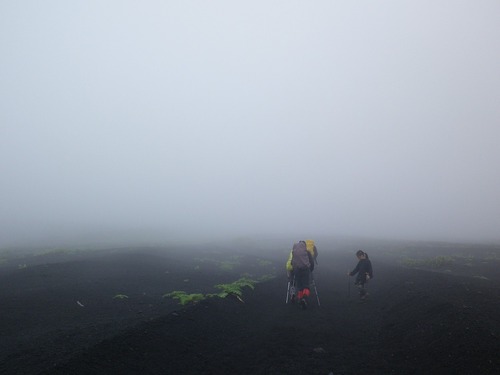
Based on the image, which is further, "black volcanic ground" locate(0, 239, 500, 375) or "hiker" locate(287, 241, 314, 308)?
"hiker" locate(287, 241, 314, 308)

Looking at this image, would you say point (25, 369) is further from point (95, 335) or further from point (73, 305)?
point (73, 305)

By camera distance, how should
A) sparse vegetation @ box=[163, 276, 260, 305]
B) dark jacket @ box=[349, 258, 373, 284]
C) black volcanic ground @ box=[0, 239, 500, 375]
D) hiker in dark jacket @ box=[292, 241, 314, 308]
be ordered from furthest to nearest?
1. dark jacket @ box=[349, 258, 373, 284]
2. hiker in dark jacket @ box=[292, 241, 314, 308]
3. sparse vegetation @ box=[163, 276, 260, 305]
4. black volcanic ground @ box=[0, 239, 500, 375]

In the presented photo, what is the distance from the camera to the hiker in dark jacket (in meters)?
13.7

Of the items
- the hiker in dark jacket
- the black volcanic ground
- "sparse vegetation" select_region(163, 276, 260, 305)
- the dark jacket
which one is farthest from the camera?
Answer: the dark jacket

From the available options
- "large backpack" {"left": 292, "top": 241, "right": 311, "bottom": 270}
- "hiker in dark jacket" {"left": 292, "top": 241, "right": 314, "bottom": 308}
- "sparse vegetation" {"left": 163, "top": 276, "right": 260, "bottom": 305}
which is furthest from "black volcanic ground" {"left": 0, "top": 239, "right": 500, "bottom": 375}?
"large backpack" {"left": 292, "top": 241, "right": 311, "bottom": 270}

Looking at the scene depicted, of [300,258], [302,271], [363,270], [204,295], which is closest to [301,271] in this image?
[302,271]

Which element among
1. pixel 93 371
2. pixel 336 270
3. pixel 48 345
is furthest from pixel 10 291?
pixel 336 270

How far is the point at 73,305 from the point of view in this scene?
13.1m

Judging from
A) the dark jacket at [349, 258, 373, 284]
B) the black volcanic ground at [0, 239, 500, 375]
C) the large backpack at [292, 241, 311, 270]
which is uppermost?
the large backpack at [292, 241, 311, 270]

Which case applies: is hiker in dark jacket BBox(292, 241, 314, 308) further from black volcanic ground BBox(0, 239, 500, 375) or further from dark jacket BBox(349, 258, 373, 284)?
dark jacket BBox(349, 258, 373, 284)

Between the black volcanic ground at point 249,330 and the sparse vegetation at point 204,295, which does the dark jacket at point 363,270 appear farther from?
the sparse vegetation at point 204,295

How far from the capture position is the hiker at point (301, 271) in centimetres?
1373

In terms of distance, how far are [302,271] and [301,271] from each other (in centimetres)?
5

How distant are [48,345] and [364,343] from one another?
9470mm
